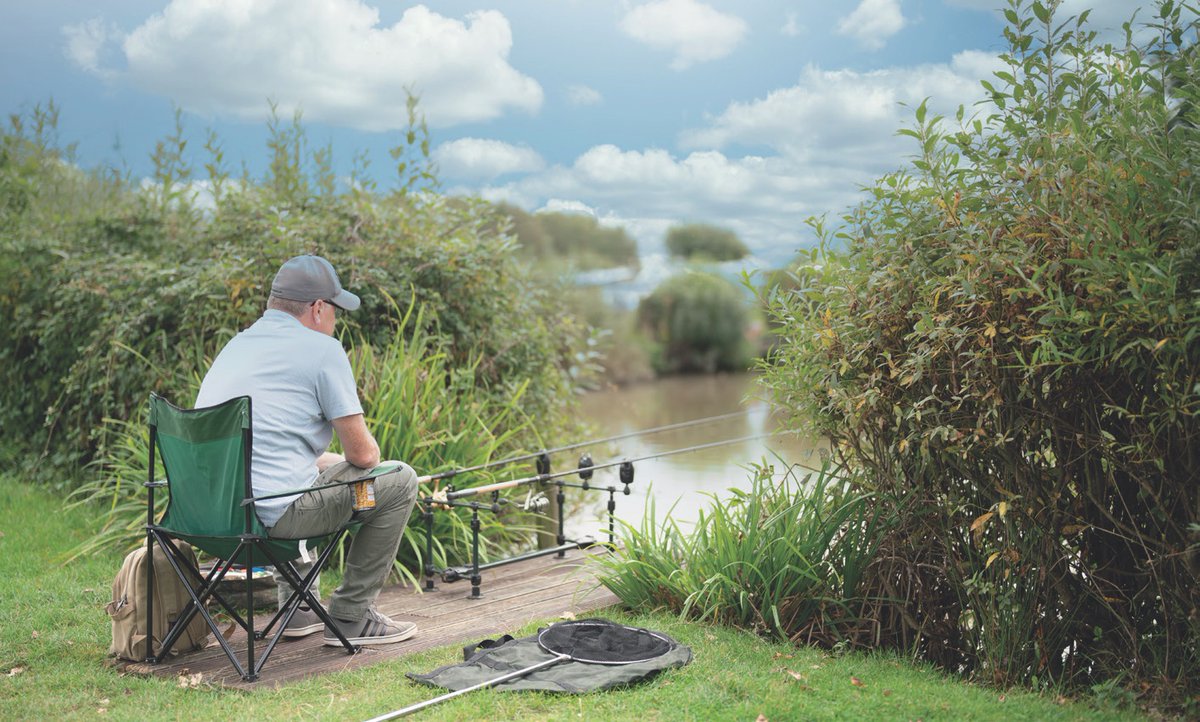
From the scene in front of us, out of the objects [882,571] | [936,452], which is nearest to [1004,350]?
[936,452]

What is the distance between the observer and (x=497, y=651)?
329 centimetres

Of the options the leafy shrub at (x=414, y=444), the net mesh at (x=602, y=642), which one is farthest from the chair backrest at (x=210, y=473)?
the leafy shrub at (x=414, y=444)

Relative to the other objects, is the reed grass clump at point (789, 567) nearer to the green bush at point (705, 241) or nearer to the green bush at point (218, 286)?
the green bush at point (218, 286)

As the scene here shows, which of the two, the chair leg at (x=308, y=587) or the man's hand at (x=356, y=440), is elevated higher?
the man's hand at (x=356, y=440)

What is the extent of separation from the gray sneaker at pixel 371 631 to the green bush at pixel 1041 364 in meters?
1.68

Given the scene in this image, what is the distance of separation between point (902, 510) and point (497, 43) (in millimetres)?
20650

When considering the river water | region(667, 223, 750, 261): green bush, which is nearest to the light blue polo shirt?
the river water

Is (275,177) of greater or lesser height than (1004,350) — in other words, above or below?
above

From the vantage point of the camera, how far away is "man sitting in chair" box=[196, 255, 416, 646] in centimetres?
324

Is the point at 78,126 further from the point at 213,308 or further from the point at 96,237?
the point at 213,308

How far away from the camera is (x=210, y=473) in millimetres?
3166

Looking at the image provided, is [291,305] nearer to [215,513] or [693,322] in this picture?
[215,513]

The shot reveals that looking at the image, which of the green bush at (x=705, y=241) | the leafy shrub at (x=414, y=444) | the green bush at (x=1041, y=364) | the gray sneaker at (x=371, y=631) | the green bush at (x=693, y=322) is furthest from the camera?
the green bush at (x=705, y=241)

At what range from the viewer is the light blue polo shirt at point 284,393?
3.23m
